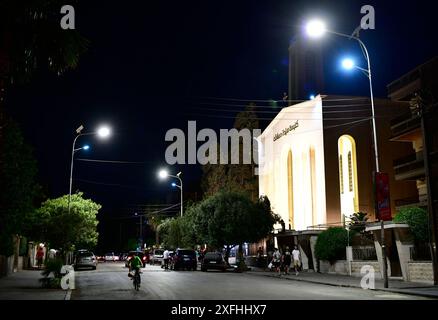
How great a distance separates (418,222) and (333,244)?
26.2 ft

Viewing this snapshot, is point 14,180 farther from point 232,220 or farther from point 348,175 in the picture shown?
point 348,175

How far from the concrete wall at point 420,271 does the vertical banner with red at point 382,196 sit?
3141 mm

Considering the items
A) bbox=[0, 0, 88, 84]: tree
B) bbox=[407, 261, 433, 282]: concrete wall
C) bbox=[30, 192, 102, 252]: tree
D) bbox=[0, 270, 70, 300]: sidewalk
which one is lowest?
bbox=[0, 270, 70, 300]: sidewalk

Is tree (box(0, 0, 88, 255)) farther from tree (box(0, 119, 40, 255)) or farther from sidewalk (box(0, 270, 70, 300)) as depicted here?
tree (box(0, 119, 40, 255))

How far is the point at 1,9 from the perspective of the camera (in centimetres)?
1352

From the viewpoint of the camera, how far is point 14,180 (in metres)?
24.8

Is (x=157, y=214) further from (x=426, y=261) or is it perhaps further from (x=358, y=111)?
(x=426, y=261)

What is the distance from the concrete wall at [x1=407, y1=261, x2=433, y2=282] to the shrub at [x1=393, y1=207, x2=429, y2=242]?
1398 mm

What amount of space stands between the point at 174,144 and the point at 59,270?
21.7 meters

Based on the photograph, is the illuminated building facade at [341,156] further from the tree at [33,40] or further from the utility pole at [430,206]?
the tree at [33,40]

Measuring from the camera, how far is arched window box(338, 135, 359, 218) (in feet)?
150

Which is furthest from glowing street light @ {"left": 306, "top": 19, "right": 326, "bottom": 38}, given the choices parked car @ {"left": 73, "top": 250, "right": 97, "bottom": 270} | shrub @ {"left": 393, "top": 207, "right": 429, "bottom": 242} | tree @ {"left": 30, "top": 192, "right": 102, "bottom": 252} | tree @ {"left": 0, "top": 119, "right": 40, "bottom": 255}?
parked car @ {"left": 73, "top": 250, "right": 97, "bottom": 270}

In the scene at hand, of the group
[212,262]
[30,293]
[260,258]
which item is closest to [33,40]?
[30,293]

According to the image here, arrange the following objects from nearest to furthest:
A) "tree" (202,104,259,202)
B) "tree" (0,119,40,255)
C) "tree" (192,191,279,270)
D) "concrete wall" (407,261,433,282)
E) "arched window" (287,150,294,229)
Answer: "concrete wall" (407,261,433,282)
"tree" (0,119,40,255)
"tree" (192,191,279,270)
"arched window" (287,150,294,229)
"tree" (202,104,259,202)
